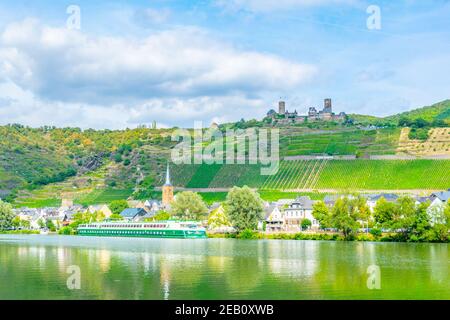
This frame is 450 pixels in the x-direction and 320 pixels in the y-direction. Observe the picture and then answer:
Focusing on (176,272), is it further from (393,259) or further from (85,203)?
(85,203)

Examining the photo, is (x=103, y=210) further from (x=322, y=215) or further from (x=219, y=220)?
(x=322, y=215)

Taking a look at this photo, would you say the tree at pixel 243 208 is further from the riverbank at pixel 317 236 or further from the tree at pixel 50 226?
the tree at pixel 50 226

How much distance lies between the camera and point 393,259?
4097cm

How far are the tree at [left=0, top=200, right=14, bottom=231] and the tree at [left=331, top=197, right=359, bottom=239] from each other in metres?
74.6

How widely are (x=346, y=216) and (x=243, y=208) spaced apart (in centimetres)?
1640

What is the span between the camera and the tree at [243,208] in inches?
3123

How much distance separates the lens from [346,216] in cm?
6669

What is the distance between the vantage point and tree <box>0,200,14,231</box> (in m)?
119

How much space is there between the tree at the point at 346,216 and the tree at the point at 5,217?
74.6m

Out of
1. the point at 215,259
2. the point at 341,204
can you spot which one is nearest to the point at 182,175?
the point at 341,204

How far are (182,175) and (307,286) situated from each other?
127 meters

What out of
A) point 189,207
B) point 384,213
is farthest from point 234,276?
point 189,207

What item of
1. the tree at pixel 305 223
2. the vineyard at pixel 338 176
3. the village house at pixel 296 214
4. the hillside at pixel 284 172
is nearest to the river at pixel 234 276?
the tree at pixel 305 223

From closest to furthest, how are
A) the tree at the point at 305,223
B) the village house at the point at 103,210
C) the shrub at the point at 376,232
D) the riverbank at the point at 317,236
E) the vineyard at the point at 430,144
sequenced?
the riverbank at the point at 317,236 < the shrub at the point at 376,232 < the tree at the point at 305,223 < the village house at the point at 103,210 < the vineyard at the point at 430,144
